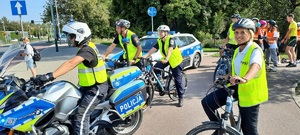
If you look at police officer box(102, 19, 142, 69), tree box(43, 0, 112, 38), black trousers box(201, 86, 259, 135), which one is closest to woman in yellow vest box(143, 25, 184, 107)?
police officer box(102, 19, 142, 69)

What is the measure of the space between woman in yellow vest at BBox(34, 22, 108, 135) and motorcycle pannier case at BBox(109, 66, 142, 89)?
312 millimetres

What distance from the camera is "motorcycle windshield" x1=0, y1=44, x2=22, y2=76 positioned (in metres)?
3.04

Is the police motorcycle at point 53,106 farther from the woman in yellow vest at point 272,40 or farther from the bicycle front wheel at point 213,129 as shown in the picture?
the woman in yellow vest at point 272,40

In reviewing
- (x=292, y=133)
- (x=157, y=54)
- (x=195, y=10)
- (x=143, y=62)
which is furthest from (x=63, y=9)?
(x=292, y=133)

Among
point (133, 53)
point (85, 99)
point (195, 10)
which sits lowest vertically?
point (85, 99)

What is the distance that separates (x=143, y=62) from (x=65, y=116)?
7.66 feet

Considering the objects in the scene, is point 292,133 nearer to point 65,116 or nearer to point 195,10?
point 65,116

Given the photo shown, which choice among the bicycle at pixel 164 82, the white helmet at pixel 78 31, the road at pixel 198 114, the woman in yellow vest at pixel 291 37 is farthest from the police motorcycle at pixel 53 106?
the woman in yellow vest at pixel 291 37

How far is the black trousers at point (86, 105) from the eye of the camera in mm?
2922

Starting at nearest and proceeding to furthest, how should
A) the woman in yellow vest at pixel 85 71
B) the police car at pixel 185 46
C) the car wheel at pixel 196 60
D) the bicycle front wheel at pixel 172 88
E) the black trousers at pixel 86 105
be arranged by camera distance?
the woman in yellow vest at pixel 85 71 < the black trousers at pixel 86 105 < the bicycle front wheel at pixel 172 88 < the police car at pixel 185 46 < the car wheel at pixel 196 60

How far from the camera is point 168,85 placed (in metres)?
5.64

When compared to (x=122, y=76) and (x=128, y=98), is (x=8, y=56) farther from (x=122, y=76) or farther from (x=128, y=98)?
(x=128, y=98)

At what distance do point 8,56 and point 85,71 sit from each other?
111 centimetres

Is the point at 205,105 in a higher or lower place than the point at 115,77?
lower
